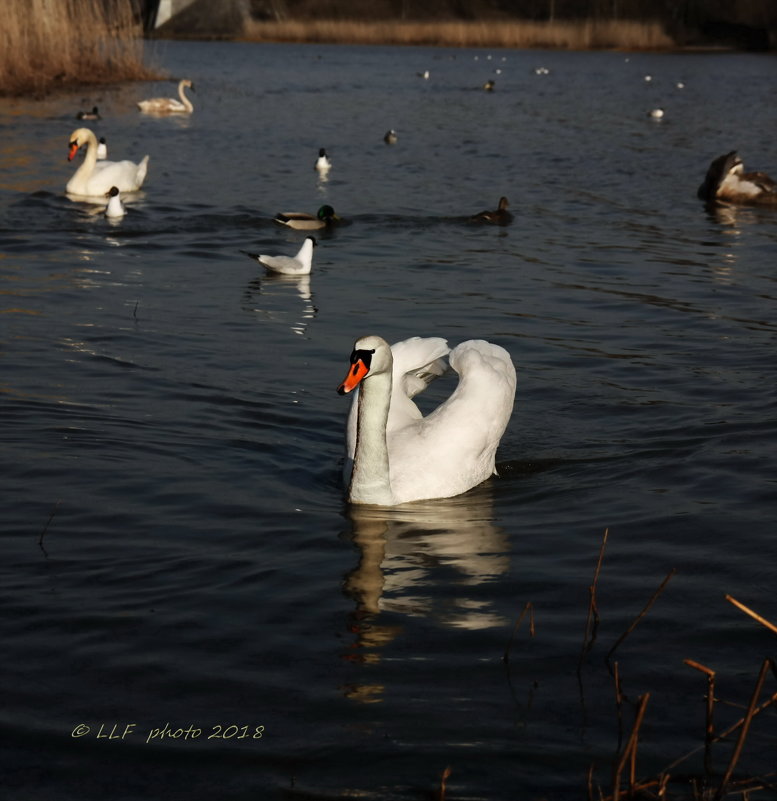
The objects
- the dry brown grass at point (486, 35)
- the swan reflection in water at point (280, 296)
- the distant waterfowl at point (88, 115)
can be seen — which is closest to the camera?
the swan reflection in water at point (280, 296)

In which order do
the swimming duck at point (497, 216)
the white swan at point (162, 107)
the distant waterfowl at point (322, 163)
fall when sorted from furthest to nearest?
the white swan at point (162, 107) < the distant waterfowl at point (322, 163) < the swimming duck at point (497, 216)

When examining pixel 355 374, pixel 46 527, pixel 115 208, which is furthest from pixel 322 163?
pixel 46 527

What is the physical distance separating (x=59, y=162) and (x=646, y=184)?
873cm

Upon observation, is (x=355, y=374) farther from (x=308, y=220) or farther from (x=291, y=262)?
(x=308, y=220)

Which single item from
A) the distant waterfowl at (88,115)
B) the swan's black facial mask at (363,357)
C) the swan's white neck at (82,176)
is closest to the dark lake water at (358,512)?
the swan's white neck at (82,176)

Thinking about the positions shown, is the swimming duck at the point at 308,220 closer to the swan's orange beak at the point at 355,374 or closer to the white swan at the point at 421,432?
the white swan at the point at 421,432

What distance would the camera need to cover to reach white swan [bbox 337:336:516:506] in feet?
21.1

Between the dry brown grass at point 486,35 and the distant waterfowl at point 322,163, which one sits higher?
the dry brown grass at point 486,35

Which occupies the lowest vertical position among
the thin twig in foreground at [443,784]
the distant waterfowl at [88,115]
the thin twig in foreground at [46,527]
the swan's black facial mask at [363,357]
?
the thin twig in foreground at [46,527]

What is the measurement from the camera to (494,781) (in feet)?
12.9

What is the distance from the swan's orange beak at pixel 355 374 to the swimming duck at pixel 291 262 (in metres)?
6.37

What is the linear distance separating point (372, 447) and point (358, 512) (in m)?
0.33

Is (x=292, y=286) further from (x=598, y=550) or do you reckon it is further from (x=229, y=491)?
(x=598, y=550)

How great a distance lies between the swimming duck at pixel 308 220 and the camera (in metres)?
14.7
